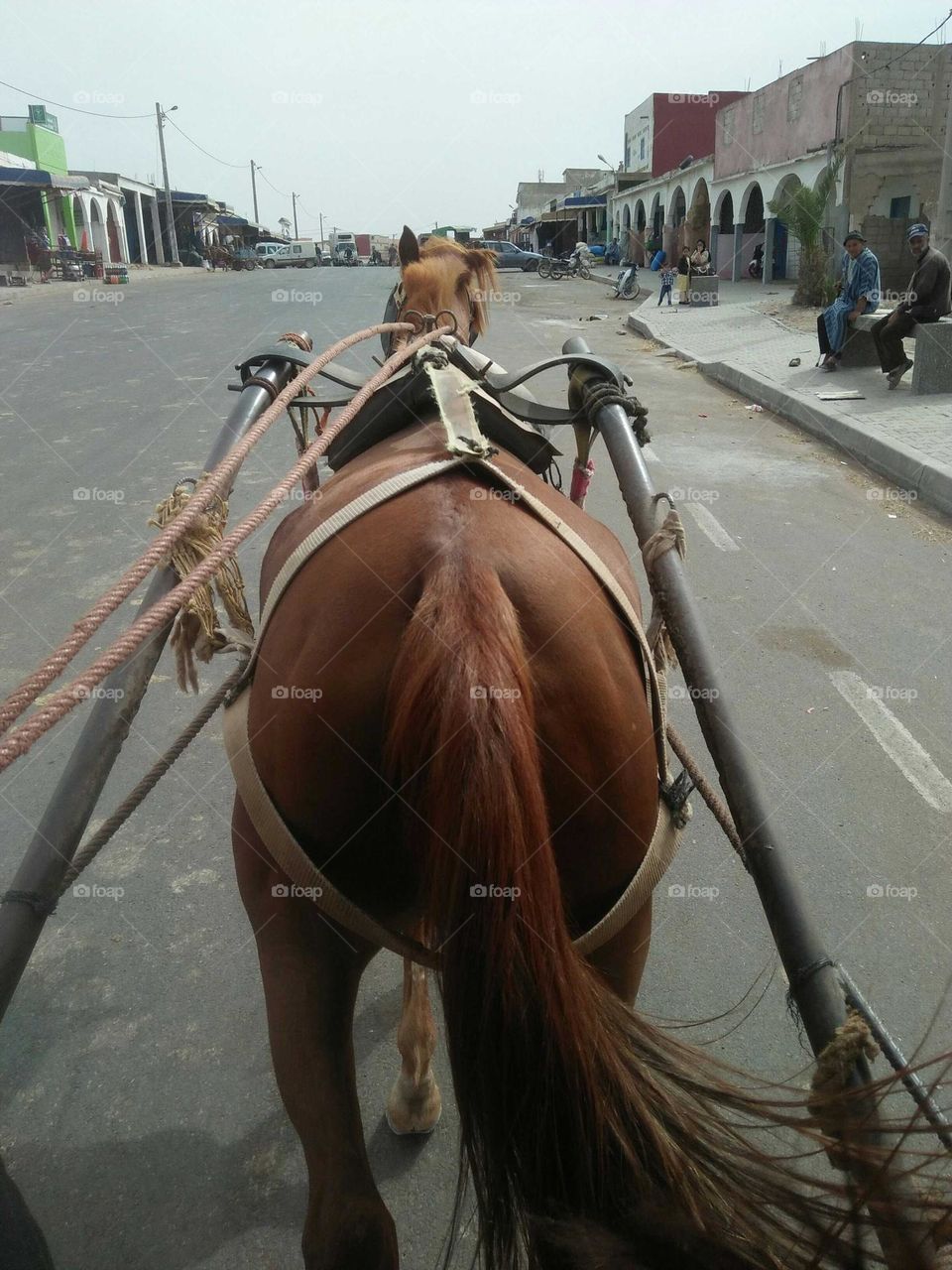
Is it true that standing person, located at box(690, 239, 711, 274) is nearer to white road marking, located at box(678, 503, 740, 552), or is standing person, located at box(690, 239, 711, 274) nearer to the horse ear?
white road marking, located at box(678, 503, 740, 552)

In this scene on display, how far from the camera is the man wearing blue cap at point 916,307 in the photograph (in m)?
9.59

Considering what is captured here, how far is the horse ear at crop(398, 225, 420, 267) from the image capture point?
3830mm

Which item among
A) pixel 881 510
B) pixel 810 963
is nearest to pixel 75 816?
pixel 810 963

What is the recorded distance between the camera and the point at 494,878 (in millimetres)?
1153

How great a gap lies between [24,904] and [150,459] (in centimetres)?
638

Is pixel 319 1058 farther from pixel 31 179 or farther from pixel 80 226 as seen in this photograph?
pixel 80 226

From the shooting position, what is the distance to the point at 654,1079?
1228 millimetres

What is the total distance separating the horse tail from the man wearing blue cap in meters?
10.3

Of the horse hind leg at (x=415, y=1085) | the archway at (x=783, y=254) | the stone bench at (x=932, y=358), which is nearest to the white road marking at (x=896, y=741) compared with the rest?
the horse hind leg at (x=415, y=1085)

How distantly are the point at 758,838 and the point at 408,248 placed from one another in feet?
10.2

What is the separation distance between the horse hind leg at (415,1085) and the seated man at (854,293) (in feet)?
36.1

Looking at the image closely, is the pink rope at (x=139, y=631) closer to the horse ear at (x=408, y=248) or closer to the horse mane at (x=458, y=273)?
the horse mane at (x=458, y=273)

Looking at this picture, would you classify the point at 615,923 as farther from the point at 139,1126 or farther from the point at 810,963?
the point at 139,1126

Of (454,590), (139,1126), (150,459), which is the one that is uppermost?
(454,590)
